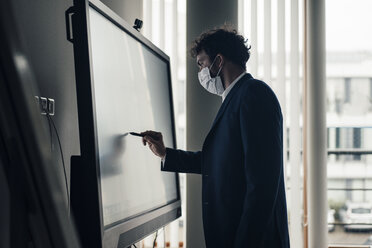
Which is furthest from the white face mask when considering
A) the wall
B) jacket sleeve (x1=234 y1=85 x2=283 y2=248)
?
the wall

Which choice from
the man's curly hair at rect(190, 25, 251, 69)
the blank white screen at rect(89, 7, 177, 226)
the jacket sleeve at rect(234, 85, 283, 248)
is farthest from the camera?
the man's curly hair at rect(190, 25, 251, 69)

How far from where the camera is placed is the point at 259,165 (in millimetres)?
1529

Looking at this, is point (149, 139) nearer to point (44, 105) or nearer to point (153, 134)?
point (153, 134)

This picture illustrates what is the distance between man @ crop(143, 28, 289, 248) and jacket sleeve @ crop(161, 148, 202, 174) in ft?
0.17

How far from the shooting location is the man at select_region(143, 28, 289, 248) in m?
1.53

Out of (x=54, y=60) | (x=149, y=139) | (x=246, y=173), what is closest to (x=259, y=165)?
(x=246, y=173)

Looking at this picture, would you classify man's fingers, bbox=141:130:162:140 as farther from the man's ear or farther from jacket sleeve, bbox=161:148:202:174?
the man's ear

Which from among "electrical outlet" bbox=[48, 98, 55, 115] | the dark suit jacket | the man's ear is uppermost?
the man's ear

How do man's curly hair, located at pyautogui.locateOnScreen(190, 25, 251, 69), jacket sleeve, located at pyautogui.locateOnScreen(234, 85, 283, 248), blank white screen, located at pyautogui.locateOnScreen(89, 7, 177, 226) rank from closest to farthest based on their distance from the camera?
1. blank white screen, located at pyautogui.locateOnScreen(89, 7, 177, 226)
2. jacket sleeve, located at pyautogui.locateOnScreen(234, 85, 283, 248)
3. man's curly hair, located at pyautogui.locateOnScreen(190, 25, 251, 69)

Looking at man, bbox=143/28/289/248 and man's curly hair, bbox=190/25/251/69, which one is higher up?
man's curly hair, bbox=190/25/251/69

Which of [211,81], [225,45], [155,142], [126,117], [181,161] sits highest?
[225,45]

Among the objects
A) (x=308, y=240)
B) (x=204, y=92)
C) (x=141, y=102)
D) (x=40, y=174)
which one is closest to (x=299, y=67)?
(x=204, y=92)

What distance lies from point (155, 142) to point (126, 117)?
0.81ft

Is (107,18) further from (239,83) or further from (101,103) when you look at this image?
(239,83)
